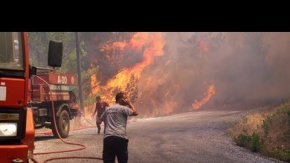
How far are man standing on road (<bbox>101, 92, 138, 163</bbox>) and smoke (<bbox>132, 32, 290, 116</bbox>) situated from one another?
27.0 meters

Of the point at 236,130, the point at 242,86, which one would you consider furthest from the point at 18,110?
the point at 242,86

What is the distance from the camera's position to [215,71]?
3781cm

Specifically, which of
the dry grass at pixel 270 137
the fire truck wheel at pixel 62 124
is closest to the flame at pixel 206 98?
the dry grass at pixel 270 137

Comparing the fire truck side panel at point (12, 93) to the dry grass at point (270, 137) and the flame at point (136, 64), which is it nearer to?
the dry grass at point (270, 137)

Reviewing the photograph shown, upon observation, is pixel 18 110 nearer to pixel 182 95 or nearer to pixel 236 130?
pixel 236 130

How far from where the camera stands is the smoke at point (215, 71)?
108ft

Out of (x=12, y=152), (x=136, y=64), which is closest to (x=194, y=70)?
(x=136, y=64)

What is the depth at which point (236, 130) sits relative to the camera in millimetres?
15102

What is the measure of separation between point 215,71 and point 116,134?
3265cm

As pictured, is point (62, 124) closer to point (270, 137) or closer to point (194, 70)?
point (270, 137)

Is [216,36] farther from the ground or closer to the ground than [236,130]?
farther from the ground

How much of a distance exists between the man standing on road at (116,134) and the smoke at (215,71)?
26971 mm
